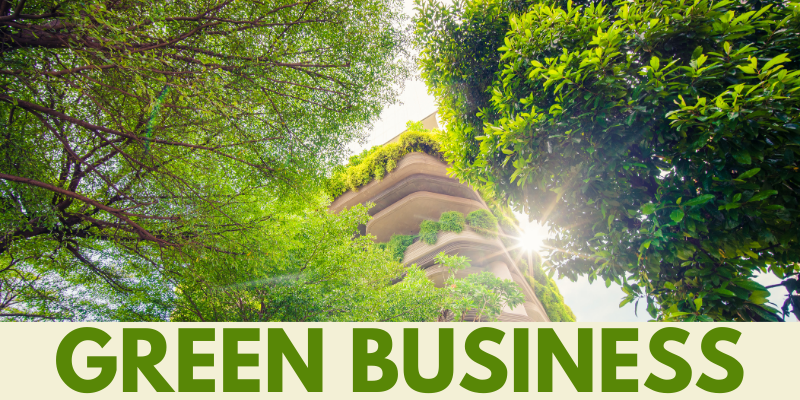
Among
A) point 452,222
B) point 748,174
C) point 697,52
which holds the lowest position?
point 748,174

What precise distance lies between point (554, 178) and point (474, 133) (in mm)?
1670

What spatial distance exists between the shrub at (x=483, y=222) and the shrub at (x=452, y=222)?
50 cm

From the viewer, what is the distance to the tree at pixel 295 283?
5.66 meters

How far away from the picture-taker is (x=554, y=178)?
3.57 m

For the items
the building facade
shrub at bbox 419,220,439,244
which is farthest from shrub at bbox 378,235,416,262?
shrub at bbox 419,220,439,244

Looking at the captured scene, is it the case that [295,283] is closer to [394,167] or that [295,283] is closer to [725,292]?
[725,292]

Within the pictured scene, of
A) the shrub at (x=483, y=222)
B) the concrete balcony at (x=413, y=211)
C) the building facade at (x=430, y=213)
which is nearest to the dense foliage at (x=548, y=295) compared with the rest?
the building facade at (x=430, y=213)

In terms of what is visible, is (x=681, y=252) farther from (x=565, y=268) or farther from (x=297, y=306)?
(x=297, y=306)

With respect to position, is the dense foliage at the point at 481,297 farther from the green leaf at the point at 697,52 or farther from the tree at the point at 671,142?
the green leaf at the point at 697,52

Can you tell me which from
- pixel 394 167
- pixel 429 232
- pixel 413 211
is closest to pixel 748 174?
pixel 429 232

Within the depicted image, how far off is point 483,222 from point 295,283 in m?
9.77

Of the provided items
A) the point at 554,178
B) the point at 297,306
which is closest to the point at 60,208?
the point at 297,306

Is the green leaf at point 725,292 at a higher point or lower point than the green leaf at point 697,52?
lower

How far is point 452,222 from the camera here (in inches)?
541
